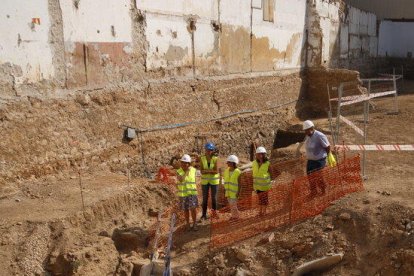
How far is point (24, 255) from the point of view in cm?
A: 683

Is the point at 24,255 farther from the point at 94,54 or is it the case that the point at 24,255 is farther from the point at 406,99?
the point at 406,99

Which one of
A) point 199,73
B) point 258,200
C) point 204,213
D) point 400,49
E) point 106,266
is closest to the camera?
point 106,266

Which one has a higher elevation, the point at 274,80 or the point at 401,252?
the point at 274,80

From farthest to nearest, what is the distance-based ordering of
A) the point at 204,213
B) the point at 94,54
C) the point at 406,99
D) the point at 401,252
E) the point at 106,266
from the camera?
1. the point at 406,99
2. the point at 94,54
3. the point at 204,213
4. the point at 106,266
5. the point at 401,252

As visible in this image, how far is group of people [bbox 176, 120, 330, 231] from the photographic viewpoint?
26.6ft

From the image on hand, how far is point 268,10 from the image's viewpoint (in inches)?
656

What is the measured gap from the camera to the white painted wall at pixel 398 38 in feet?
98.8

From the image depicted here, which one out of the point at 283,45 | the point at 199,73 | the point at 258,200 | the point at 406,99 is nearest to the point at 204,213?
the point at 258,200

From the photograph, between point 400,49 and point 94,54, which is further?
point 400,49

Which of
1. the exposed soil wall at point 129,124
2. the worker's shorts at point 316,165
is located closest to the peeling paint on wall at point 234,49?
the exposed soil wall at point 129,124

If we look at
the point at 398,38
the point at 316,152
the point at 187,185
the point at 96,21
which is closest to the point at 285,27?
the point at 96,21

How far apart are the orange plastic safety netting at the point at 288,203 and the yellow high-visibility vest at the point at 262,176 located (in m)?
0.14

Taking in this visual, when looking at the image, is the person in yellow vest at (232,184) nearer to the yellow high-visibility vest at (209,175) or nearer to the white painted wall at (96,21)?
the yellow high-visibility vest at (209,175)

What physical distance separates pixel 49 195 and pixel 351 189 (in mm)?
5401
